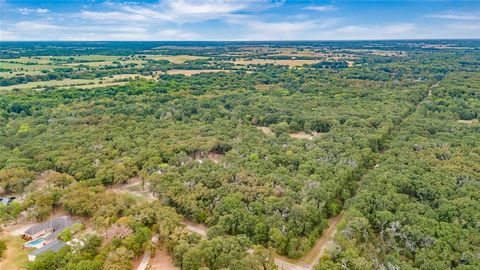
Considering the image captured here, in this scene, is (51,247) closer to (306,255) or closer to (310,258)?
(306,255)

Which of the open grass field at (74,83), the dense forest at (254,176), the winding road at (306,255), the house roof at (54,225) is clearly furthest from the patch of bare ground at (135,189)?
the open grass field at (74,83)

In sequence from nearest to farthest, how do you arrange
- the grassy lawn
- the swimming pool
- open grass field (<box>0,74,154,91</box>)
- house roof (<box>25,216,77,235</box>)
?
the grassy lawn
the swimming pool
house roof (<box>25,216,77,235</box>)
open grass field (<box>0,74,154,91</box>)

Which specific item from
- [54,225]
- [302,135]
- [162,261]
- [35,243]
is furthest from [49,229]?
[302,135]

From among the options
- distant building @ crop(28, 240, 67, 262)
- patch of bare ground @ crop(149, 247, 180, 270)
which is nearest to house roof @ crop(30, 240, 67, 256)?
distant building @ crop(28, 240, 67, 262)

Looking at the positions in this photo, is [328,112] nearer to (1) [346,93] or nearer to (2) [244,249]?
(1) [346,93]

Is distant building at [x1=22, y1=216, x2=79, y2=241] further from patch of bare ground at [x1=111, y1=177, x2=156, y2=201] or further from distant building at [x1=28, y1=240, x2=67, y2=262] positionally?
patch of bare ground at [x1=111, y1=177, x2=156, y2=201]

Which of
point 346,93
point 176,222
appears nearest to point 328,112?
point 346,93
